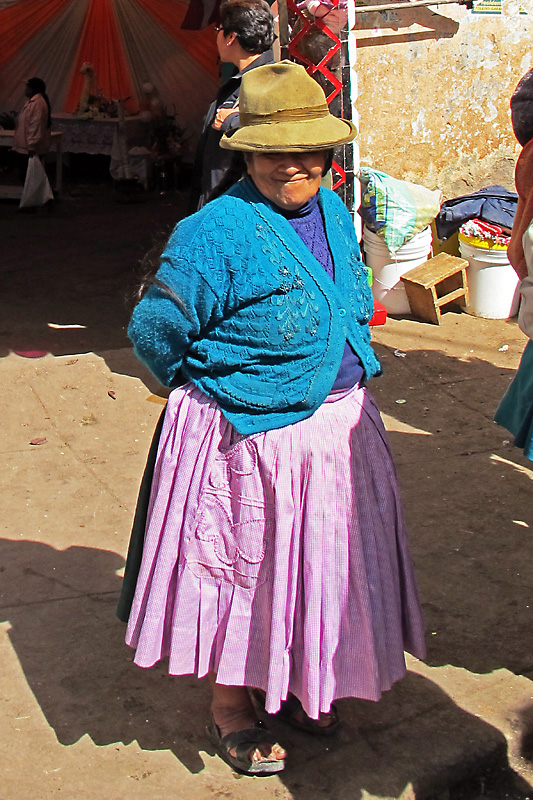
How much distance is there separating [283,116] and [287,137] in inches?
3.9

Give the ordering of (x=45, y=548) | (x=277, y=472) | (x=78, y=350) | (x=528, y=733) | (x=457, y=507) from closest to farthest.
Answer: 1. (x=277, y=472)
2. (x=528, y=733)
3. (x=45, y=548)
4. (x=457, y=507)
5. (x=78, y=350)

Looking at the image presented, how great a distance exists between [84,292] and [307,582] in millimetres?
5625

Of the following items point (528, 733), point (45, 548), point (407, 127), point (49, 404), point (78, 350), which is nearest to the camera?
point (528, 733)

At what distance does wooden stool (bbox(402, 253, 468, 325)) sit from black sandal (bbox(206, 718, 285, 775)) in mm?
4322

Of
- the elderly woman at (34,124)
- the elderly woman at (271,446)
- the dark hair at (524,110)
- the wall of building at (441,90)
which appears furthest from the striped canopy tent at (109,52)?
the elderly woman at (271,446)

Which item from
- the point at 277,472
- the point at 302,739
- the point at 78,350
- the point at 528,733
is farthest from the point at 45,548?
the point at 78,350

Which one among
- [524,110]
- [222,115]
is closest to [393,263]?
[222,115]

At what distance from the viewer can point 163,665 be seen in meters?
3.28

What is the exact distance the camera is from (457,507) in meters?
4.31

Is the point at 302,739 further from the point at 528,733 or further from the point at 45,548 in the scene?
the point at 45,548

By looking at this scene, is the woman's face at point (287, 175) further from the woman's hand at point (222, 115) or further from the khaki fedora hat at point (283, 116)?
the woman's hand at point (222, 115)

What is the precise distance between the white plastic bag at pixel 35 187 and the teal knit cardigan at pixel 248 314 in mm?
8844

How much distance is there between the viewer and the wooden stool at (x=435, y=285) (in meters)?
6.66

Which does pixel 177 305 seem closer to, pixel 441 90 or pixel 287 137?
pixel 287 137
